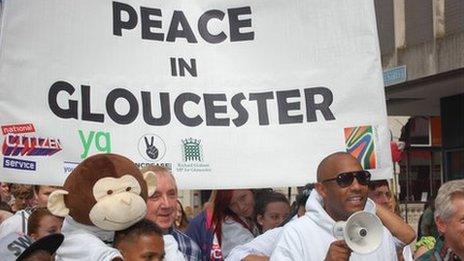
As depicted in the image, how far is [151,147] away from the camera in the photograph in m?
4.75

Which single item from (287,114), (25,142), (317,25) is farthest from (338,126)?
(25,142)

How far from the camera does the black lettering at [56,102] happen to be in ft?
15.0

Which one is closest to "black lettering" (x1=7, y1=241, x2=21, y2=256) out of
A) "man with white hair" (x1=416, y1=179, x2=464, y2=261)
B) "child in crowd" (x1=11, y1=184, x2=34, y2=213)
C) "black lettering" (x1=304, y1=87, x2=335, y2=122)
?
"black lettering" (x1=304, y1=87, x2=335, y2=122)

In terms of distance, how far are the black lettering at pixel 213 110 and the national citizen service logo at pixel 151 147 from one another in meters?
0.31

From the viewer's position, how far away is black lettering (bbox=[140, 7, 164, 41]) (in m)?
4.89

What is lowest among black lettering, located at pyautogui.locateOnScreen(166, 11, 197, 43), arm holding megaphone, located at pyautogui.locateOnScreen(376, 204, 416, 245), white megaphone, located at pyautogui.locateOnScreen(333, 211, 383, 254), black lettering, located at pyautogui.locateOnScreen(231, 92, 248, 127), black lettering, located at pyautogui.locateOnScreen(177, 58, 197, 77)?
arm holding megaphone, located at pyautogui.locateOnScreen(376, 204, 416, 245)

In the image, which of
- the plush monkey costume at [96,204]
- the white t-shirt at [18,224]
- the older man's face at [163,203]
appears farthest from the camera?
the white t-shirt at [18,224]

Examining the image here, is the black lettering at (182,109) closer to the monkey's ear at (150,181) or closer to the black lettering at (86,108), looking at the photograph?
the black lettering at (86,108)

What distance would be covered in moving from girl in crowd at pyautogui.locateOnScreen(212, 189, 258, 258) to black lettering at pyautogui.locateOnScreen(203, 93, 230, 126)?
90 centimetres

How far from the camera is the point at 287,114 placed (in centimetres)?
500

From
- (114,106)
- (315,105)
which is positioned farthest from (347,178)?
(114,106)

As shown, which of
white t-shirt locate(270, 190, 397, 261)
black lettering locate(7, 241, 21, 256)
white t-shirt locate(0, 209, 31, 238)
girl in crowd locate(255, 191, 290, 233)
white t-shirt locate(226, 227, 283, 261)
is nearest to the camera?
white t-shirt locate(270, 190, 397, 261)

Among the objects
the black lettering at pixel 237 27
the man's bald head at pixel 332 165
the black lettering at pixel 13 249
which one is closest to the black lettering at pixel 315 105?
the black lettering at pixel 237 27

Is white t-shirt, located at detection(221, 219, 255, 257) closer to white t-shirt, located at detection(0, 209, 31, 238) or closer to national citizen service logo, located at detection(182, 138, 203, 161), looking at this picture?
national citizen service logo, located at detection(182, 138, 203, 161)
